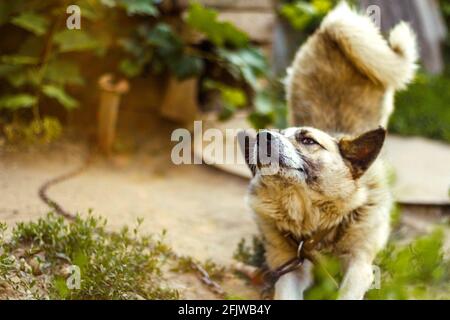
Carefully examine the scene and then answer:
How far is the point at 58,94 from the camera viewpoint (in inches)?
179

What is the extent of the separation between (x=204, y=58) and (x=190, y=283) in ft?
9.33

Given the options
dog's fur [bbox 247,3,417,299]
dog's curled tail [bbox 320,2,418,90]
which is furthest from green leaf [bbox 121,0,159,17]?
dog's fur [bbox 247,3,417,299]

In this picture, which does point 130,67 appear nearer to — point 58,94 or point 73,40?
point 73,40

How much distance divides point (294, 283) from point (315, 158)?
59cm

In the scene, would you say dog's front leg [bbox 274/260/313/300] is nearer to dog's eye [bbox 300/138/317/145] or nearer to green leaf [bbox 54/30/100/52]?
dog's eye [bbox 300/138/317/145]

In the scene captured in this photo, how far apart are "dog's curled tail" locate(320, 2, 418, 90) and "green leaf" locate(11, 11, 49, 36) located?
1847mm

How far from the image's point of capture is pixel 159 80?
5.43m

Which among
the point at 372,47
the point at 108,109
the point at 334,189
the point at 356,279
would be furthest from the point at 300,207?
the point at 108,109

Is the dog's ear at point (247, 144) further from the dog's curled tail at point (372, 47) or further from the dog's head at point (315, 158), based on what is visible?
the dog's curled tail at point (372, 47)

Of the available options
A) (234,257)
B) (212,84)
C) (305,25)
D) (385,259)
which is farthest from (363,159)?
(305,25)

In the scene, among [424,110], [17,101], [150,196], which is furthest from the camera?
[424,110]

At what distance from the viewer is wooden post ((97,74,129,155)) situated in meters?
4.88

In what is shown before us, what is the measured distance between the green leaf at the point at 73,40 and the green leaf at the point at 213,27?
2.37ft
